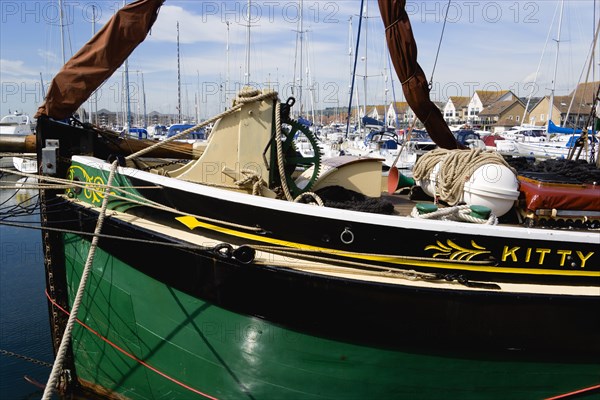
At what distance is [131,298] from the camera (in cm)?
488

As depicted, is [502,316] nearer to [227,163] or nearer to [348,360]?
[348,360]

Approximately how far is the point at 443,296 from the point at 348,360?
0.95 meters

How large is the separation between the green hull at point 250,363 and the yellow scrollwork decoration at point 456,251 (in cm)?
84

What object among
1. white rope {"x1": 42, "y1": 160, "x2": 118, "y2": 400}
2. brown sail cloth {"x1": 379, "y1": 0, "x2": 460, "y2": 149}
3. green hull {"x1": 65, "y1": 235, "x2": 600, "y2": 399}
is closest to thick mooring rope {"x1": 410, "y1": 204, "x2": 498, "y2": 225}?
green hull {"x1": 65, "y1": 235, "x2": 600, "y2": 399}

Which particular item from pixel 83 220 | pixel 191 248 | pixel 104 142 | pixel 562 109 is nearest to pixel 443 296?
pixel 191 248

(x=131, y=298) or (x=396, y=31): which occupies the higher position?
(x=396, y=31)

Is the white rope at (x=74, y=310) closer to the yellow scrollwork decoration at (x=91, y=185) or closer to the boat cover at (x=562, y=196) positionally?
the yellow scrollwork decoration at (x=91, y=185)

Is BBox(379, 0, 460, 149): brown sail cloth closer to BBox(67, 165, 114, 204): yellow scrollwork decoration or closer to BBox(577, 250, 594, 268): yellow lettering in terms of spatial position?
BBox(577, 250, 594, 268): yellow lettering

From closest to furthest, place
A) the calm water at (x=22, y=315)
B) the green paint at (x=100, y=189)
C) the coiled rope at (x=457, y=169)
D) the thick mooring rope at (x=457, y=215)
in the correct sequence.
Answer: the thick mooring rope at (x=457, y=215) → the coiled rope at (x=457, y=169) → the green paint at (x=100, y=189) → the calm water at (x=22, y=315)

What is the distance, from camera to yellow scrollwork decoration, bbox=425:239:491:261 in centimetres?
383

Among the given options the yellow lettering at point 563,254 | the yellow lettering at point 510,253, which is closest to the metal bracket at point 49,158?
the yellow lettering at point 510,253

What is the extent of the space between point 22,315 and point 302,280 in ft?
25.3

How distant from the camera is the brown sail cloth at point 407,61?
5000mm

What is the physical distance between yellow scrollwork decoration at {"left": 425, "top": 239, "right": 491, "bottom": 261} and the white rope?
2.75 meters
